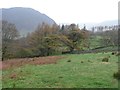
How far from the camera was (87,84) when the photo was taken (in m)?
15.4

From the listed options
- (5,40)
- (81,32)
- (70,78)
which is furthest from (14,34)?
(70,78)

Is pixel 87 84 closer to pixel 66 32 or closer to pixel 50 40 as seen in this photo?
pixel 50 40

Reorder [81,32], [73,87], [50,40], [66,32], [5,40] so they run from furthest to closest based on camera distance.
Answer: [66,32] < [81,32] < [50,40] < [5,40] < [73,87]

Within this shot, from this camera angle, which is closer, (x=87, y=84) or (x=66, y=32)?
(x=87, y=84)

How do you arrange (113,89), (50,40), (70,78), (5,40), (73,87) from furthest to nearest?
1. (50,40)
2. (5,40)
3. (70,78)
4. (73,87)
5. (113,89)

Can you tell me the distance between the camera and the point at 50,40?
87062mm

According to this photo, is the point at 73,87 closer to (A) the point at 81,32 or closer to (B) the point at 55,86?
(B) the point at 55,86

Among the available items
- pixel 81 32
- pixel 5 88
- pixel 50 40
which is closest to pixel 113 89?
pixel 5 88

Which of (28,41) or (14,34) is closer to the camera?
(14,34)

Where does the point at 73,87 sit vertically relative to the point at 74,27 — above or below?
below

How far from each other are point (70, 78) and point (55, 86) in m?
2.90

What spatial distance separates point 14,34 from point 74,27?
98.0 ft

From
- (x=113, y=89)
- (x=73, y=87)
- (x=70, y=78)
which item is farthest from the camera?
(x=70, y=78)

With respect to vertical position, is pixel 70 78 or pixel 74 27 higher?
pixel 74 27
